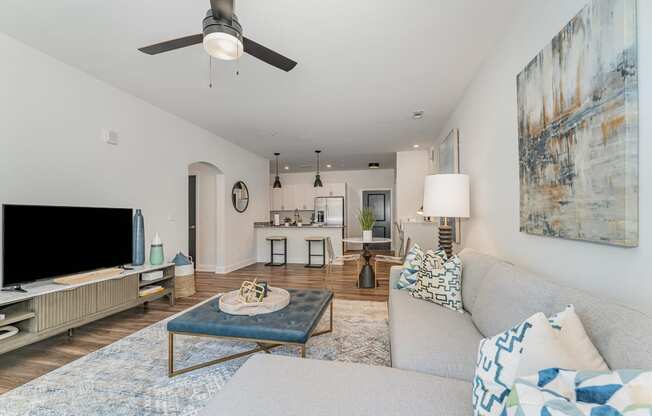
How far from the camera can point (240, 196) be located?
6180 mm

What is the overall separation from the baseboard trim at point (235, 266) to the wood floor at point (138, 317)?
0.16 metres

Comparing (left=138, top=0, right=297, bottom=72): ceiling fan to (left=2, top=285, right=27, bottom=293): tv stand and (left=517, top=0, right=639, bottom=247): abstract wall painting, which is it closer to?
(left=517, top=0, right=639, bottom=247): abstract wall painting

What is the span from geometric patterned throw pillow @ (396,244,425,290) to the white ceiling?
5.92ft

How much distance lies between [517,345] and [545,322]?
113 mm

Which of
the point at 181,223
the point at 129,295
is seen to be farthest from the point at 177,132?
the point at 129,295

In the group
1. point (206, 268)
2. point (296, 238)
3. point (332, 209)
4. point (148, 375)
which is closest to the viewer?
point (148, 375)

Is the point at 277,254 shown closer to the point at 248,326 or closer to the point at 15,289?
the point at 15,289

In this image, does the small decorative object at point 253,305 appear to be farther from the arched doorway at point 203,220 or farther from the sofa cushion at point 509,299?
the arched doorway at point 203,220

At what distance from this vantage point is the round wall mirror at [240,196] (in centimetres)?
590

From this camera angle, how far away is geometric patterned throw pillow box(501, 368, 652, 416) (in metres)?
0.59

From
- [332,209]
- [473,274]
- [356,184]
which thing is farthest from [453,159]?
[356,184]

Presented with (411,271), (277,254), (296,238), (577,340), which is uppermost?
(577,340)

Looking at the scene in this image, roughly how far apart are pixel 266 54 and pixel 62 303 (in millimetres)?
2622

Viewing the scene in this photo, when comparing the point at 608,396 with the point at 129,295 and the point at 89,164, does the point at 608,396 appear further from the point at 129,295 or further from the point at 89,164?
the point at 89,164
